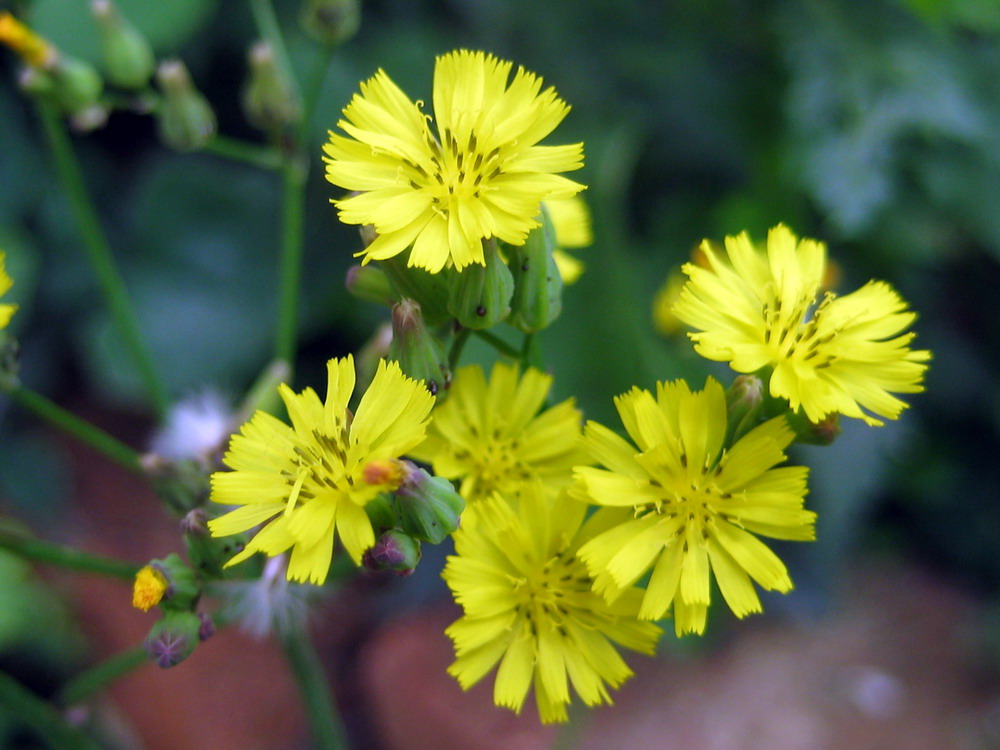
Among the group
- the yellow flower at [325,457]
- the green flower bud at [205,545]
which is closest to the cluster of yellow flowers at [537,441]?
the yellow flower at [325,457]

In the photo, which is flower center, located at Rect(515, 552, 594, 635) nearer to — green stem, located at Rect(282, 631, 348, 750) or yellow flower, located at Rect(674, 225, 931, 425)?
yellow flower, located at Rect(674, 225, 931, 425)

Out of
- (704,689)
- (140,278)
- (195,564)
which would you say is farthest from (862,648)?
(140,278)

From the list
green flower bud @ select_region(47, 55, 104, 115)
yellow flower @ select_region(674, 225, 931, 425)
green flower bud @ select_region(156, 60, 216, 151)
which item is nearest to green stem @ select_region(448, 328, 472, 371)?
yellow flower @ select_region(674, 225, 931, 425)

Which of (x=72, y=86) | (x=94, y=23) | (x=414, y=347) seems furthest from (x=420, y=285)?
(x=94, y=23)

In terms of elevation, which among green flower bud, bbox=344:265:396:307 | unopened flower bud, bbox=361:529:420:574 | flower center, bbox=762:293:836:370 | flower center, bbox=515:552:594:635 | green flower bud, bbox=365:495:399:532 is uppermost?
green flower bud, bbox=344:265:396:307

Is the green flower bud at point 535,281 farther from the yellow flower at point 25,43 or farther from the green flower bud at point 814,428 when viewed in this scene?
the yellow flower at point 25,43

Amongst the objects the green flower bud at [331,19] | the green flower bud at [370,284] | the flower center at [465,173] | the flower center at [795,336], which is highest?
the green flower bud at [331,19]
